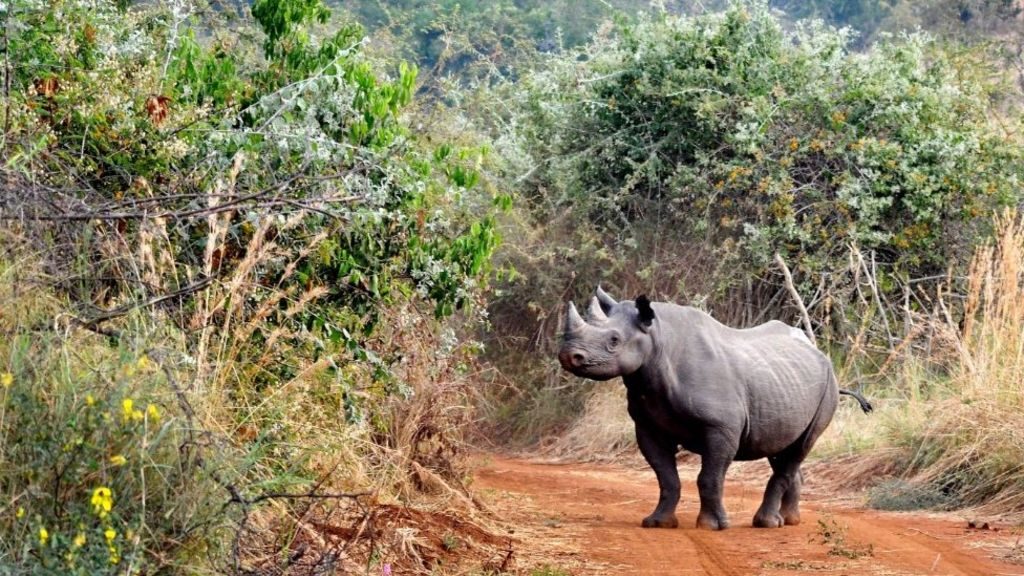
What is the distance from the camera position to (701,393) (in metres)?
9.70

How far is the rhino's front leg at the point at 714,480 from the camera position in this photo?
31.1 feet

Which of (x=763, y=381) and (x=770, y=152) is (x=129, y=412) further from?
(x=770, y=152)

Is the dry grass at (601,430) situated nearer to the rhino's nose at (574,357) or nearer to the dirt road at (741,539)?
the dirt road at (741,539)

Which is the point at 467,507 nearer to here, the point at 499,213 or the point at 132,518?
the point at 132,518

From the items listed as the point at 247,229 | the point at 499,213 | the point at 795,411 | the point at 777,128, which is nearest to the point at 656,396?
the point at 795,411

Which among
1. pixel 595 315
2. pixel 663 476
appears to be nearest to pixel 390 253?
pixel 595 315

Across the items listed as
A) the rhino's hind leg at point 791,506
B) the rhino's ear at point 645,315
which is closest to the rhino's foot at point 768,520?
the rhino's hind leg at point 791,506

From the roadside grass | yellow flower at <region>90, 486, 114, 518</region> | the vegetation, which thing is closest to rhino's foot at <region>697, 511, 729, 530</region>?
the vegetation

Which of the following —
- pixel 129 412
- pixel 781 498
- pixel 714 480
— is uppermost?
pixel 129 412

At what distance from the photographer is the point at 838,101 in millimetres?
17297

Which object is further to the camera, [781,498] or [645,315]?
[781,498]

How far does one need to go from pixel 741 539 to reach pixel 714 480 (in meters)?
0.57

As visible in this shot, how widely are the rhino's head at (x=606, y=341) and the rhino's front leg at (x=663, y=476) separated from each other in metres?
0.59

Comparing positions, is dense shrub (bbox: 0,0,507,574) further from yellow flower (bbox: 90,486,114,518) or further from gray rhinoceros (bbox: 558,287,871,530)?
gray rhinoceros (bbox: 558,287,871,530)
